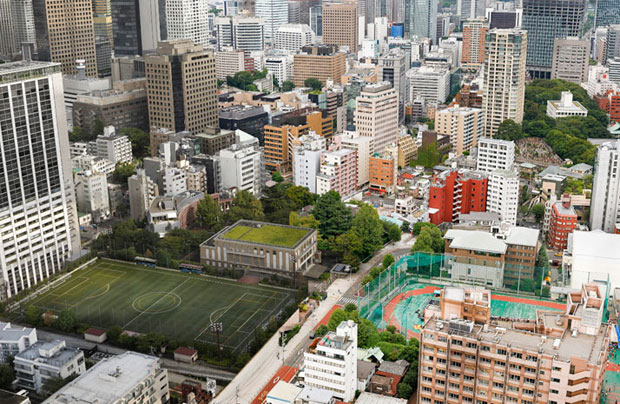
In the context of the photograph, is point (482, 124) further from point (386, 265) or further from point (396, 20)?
point (396, 20)

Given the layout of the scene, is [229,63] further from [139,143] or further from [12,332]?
[12,332]

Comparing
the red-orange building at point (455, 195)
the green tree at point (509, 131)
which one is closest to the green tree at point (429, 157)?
the green tree at point (509, 131)

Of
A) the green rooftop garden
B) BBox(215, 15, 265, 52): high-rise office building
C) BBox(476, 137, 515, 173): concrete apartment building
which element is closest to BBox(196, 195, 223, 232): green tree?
the green rooftop garden

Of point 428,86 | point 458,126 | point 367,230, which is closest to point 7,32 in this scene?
point 428,86

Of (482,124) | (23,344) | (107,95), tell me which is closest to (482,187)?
(482,124)

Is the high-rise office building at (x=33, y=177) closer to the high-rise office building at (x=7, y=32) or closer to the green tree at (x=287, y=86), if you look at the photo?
the high-rise office building at (x=7, y=32)
